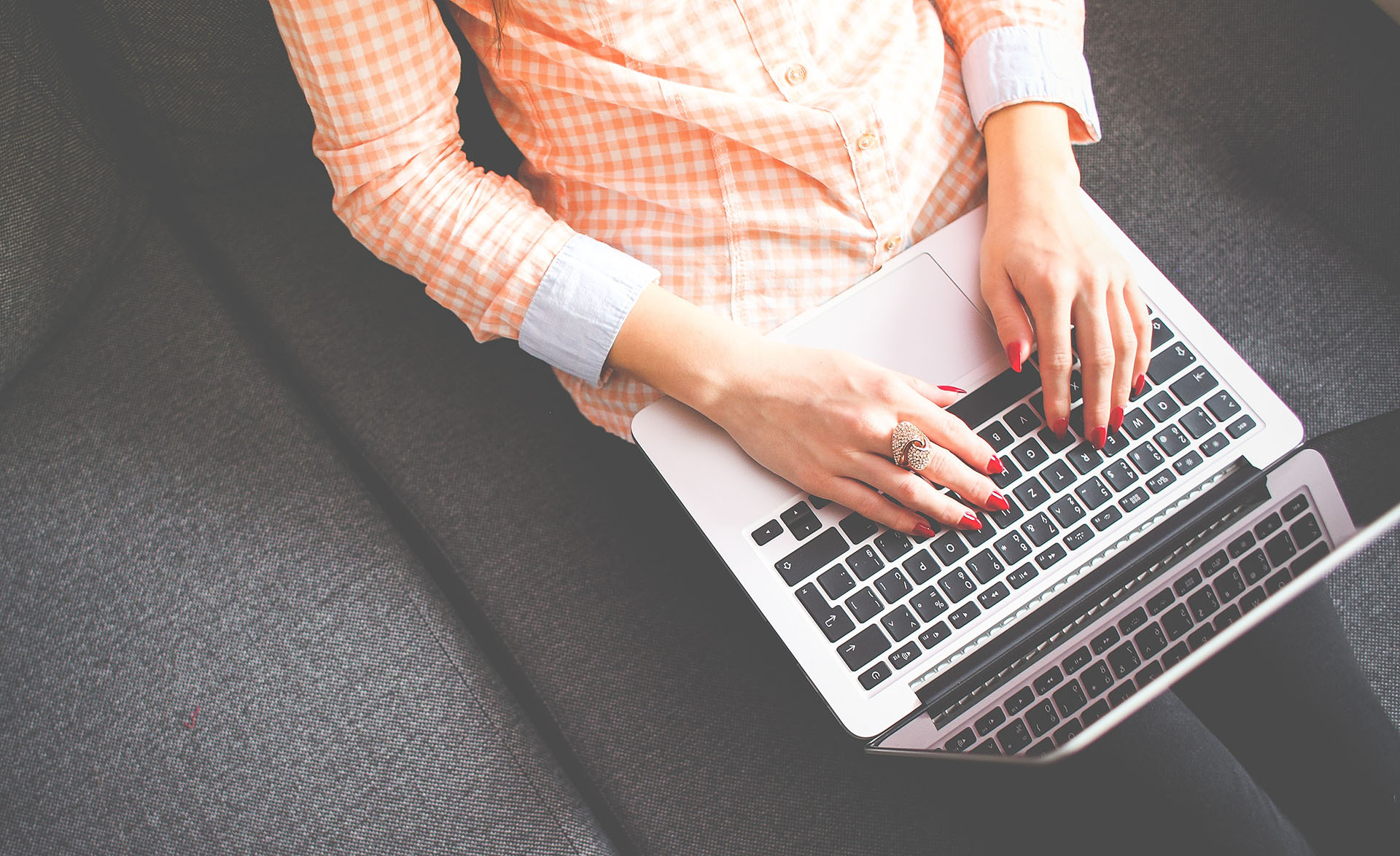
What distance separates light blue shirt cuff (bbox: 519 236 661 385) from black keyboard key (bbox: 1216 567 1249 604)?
0.61 metres

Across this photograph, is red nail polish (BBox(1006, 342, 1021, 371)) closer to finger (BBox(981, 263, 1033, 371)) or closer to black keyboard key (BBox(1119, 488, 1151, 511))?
finger (BBox(981, 263, 1033, 371))

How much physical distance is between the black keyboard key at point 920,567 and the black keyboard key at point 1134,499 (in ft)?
0.63

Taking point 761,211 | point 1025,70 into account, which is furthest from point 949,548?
point 1025,70

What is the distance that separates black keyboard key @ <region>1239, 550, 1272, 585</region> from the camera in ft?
2.45

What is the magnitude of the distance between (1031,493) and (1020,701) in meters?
0.19

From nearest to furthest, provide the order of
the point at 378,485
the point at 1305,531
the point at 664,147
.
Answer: the point at 1305,531, the point at 664,147, the point at 378,485

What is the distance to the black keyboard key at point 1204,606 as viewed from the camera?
0.75 metres

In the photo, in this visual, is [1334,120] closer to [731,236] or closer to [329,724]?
[731,236]

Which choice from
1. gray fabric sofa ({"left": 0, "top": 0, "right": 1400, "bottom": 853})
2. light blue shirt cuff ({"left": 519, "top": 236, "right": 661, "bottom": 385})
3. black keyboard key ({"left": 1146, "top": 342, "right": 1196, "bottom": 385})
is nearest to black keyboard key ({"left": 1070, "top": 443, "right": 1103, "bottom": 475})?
black keyboard key ({"left": 1146, "top": 342, "right": 1196, "bottom": 385})

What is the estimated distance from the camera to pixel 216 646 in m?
0.94

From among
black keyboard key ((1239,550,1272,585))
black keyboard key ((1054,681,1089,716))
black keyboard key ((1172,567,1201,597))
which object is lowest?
black keyboard key ((1054,681,1089,716))

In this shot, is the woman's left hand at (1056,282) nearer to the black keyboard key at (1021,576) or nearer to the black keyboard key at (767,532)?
the black keyboard key at (1021,576)

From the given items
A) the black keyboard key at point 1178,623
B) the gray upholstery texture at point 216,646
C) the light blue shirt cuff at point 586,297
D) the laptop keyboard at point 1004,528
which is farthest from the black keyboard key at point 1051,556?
the gray upholstery texture at point 216,646

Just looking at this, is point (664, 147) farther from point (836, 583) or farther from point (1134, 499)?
point (1134, 499)
